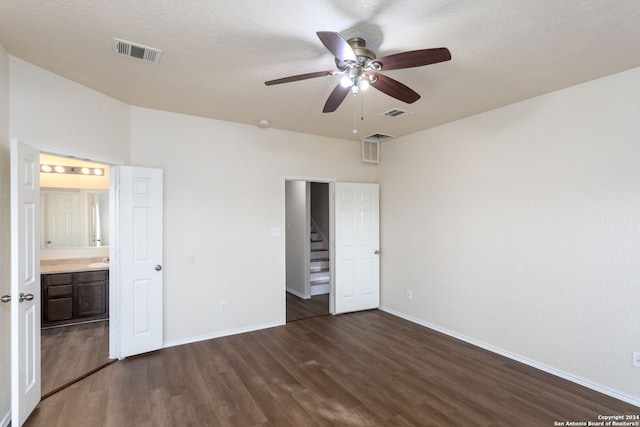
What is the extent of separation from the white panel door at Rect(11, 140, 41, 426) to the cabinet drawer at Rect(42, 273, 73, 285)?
2257mm

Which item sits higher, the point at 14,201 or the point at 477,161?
the point at 477,161

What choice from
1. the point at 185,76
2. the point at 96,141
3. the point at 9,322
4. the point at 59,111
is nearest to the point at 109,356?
the point at 9,322

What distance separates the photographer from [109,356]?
3.45 meters

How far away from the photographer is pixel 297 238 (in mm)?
6184

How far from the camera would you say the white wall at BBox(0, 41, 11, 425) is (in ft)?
7.43

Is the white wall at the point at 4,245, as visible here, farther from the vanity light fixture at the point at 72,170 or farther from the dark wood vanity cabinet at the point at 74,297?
the vanity light fixture at the point at 72,170

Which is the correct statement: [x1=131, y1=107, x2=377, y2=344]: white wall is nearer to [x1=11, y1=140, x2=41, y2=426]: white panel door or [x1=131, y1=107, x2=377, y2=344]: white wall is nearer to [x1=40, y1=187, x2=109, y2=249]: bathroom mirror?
[x1=11, y1=140, x2=41, y2=426]: white panel door

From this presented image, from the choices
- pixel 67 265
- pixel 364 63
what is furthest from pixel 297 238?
pixel 364 63

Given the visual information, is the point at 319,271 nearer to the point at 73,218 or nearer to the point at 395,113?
the point at 395,113

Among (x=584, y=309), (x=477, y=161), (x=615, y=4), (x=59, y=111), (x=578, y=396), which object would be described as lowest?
(x=578, y=396)

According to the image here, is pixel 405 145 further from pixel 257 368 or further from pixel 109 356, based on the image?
pixel 109 356

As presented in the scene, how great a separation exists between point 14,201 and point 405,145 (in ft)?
14.5

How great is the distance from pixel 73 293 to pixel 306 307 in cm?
344

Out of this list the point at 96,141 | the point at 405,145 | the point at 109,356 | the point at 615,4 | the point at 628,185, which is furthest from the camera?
the point at 405,145
